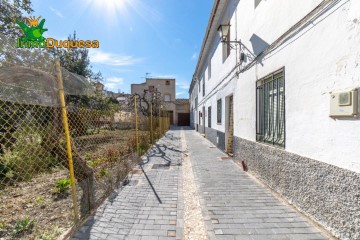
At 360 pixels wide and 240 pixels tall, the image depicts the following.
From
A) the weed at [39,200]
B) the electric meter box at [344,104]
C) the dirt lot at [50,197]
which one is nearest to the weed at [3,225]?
the dirt lot at [50,197]

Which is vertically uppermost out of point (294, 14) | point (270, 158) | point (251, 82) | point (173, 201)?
point (294, 14)

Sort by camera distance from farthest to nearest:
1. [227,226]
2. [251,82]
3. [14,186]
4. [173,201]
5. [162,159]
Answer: [162,159]
[251,82]
[14,186]
[173,201]
[227,226]

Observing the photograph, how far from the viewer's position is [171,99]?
33375 millimetres

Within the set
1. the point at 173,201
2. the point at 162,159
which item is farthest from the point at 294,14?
the point at 162,159

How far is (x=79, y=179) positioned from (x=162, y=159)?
13.5ft

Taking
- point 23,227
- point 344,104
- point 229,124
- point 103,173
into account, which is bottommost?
point 23,227

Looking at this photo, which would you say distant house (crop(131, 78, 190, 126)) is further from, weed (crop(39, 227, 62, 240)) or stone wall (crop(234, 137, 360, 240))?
weed (crop(39, 227, 62, 240))

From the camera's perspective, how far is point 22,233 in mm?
2471

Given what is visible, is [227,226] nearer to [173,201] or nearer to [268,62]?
[173,201]

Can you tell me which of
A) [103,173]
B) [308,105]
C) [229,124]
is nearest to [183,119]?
[229,124]

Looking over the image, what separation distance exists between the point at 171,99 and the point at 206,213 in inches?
1211

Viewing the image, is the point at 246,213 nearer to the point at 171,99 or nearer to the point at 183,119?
the point at 183,119

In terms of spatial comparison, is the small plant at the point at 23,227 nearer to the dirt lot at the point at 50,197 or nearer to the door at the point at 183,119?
the dirt lot at the point at 50,197

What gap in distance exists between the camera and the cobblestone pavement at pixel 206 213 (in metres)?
2.56
